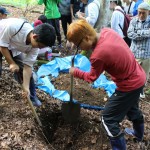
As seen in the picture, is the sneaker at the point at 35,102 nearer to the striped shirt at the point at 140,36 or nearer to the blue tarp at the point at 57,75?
the blue tarp at the point at 57,75

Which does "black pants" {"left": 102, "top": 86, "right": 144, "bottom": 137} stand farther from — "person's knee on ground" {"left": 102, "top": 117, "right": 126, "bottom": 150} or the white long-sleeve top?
the white long-sleeve top

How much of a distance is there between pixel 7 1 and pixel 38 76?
946 centimetres

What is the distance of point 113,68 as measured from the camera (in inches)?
128

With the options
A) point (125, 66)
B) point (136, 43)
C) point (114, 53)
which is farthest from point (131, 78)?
point (136, 43)

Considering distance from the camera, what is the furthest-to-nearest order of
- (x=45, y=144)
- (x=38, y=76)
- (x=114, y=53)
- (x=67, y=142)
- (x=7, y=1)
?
(x=7, y=1) < (x=38, y=76) < (x=67, y=142) < (x=45, y=144) < (x=114, y=53)

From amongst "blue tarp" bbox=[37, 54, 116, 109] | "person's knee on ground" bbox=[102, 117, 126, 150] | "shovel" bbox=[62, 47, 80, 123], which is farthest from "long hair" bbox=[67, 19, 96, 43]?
"blue tarp" bbox=[37, 54, 116, 109]

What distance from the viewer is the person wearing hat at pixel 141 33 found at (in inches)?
205

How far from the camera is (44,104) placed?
4.96 metres

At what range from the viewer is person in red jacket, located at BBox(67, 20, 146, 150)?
3061 mm

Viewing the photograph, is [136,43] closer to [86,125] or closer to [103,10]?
[103,10]

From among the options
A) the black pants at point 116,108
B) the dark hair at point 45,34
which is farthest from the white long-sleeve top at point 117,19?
the dark hair at point 45,34

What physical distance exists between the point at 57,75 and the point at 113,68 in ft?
11.7

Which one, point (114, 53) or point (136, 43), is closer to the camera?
point (114, 53)

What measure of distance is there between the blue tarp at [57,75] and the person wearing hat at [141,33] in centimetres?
100
